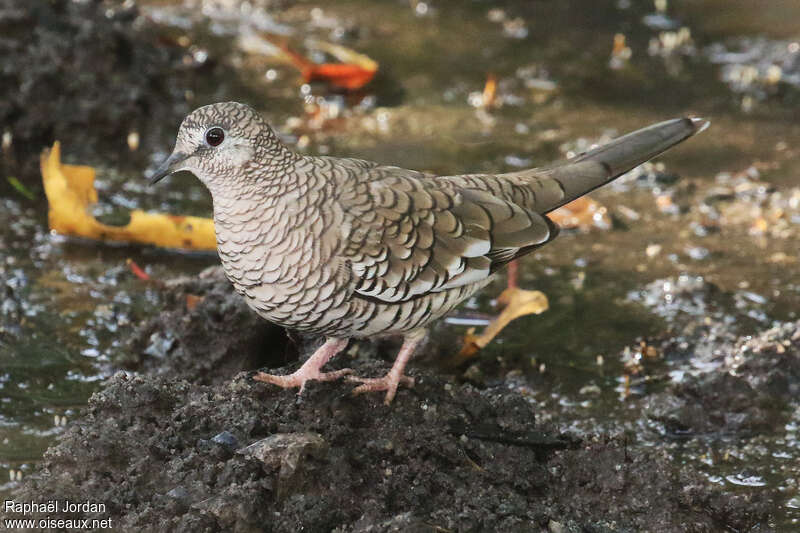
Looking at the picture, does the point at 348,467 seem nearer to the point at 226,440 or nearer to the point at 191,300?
the point at 226,440

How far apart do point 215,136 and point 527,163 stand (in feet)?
10.2

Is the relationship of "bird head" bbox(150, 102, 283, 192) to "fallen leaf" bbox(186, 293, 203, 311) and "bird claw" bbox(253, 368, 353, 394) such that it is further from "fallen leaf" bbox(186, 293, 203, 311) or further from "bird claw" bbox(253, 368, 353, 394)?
"fallen leaf" bbox(186, 293, 203, 311)

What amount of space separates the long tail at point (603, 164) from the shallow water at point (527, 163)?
85cm

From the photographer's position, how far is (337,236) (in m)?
3.33

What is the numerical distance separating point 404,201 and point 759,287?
7.36ft

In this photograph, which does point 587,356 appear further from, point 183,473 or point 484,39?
point 484,39

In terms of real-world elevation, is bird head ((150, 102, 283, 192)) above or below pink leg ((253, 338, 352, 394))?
above

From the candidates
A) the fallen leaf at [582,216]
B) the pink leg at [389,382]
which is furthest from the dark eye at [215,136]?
the fallen leaf at [582,216]

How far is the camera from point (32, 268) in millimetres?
5090

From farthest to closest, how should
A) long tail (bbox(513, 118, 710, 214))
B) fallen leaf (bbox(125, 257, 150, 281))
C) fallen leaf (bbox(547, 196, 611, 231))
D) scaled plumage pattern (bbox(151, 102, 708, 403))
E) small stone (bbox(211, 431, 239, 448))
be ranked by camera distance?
fallen leaf (bbox(547, 196, 611, 231)) < fallen leaf (bbox(125, 257, 150, 281)) < long tail (bbox(513, 118, 710, 214)) < scaled plumage pattern (bbox(151, 102, 708, 403)) < small stone (bbox(211, 431, 239, 448))

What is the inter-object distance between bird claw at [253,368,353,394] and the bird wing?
1.01 feet

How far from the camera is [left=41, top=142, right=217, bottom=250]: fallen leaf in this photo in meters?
5.21

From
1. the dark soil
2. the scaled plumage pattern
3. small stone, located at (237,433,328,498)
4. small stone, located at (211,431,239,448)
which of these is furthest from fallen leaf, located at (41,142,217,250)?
small stone, located at (237,433,328,498)

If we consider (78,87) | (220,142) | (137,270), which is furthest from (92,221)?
(220,142)
